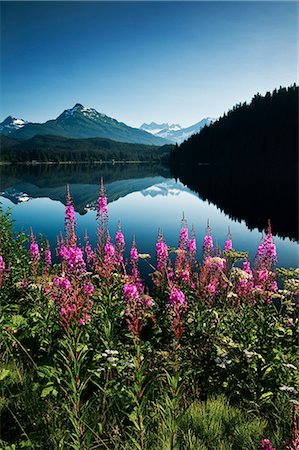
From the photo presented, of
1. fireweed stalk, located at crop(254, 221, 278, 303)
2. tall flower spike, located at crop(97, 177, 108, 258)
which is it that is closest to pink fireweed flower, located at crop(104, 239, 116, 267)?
tall flower spike, located at crop(97, 177, 108, 258)

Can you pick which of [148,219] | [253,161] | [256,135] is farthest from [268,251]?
[256,135]

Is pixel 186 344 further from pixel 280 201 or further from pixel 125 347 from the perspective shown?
pixel 280 201

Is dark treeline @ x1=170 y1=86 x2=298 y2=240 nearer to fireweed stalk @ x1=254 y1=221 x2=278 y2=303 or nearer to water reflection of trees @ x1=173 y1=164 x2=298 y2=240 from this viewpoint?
water reflection of trees @ x1=173 y1=164 x2=298 y2=240

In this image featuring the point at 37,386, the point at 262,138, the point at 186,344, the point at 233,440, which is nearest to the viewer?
the point at 37,386

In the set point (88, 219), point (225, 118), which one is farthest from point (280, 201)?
point (225, 118)

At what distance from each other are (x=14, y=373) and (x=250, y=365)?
129 inches

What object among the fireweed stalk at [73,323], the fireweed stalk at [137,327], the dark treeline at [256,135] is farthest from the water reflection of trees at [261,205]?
the dark treeline at [256,135]

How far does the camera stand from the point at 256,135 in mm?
106000

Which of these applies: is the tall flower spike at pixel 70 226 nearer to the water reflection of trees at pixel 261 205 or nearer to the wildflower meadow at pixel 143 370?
the wildflower meadow at pixel 143 370

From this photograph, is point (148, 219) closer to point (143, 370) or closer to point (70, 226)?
point (70, 226)

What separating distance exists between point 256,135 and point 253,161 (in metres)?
8.80

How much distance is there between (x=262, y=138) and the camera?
337 feet

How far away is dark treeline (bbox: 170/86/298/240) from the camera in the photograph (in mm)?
35469

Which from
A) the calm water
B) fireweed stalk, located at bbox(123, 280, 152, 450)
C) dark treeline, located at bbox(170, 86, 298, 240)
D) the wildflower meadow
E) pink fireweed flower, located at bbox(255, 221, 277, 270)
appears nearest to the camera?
fireweed stalk, located at bbox(123, 280, 152, 450)
